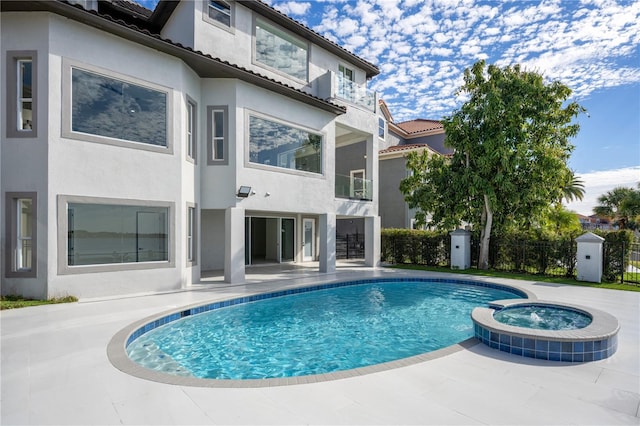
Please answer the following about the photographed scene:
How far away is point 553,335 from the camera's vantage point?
5703 millimetres

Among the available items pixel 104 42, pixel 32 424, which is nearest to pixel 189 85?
pixel 104 42

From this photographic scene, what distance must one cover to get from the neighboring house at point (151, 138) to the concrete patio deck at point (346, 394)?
3.85m

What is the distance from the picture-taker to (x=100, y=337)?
646 cm

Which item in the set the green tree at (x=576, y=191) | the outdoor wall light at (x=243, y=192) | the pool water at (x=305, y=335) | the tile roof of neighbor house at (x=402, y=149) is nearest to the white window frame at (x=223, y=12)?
the outdoor wall light at (x=243, y=192)

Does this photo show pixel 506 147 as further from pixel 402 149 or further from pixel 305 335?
pixel 305 335

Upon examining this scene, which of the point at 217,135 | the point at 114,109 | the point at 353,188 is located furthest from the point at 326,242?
the point at 114,109

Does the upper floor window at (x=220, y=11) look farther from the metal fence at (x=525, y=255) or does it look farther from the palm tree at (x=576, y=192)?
the palm tree at (x=576, y=192)

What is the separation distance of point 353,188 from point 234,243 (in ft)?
23.9

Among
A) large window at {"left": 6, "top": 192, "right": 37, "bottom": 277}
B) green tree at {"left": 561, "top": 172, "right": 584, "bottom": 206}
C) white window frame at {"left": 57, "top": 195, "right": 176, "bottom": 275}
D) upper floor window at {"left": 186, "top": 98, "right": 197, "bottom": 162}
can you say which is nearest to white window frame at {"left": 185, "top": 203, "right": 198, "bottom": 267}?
white window frame at {"left": 57, "top": 195, "right": 176, "bottom": 275}

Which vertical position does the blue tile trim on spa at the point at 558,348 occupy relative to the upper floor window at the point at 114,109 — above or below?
below

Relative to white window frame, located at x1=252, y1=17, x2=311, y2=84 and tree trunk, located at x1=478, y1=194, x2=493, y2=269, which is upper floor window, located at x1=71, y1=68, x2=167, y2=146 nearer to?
white window frame, located at x1=252, y1=17, x2=311, y2=84

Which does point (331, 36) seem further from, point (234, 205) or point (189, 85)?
point (234, 205)

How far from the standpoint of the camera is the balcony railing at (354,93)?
16531 mm

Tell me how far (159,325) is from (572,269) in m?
15.7
